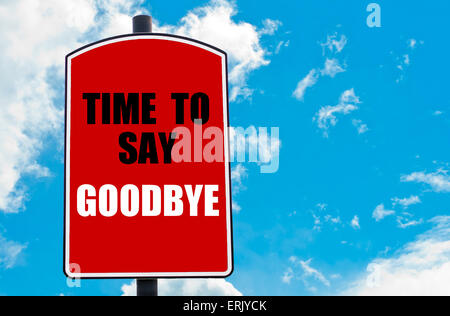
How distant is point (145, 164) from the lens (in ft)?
16.4

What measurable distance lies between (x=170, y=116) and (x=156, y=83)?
0.40 metres

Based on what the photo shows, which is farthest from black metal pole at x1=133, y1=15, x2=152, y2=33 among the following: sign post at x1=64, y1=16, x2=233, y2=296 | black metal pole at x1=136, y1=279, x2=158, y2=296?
black metal pole at x1=136, y1=279, x2=158, y2=296

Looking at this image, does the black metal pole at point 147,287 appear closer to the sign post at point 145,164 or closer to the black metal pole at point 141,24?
the sign post at point 145,164

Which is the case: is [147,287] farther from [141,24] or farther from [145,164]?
[141,24]

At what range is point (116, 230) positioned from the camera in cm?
491

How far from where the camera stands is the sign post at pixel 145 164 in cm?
489

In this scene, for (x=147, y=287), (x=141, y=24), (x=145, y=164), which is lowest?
(x=147, y=287)

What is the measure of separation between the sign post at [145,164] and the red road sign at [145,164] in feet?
0.03

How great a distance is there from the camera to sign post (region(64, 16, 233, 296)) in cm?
489

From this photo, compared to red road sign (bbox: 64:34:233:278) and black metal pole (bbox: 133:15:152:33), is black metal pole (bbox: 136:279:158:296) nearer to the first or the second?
red road sign (bbox: 64:34:233:278)

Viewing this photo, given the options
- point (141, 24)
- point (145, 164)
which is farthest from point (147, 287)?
point (141, 24)

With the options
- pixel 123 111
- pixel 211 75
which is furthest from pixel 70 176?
pixel 211 75

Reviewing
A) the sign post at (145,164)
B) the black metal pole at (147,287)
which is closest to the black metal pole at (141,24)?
the sign post at (145,164)
